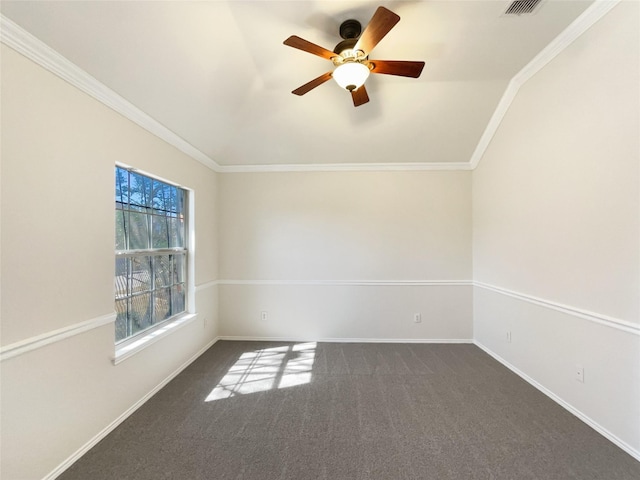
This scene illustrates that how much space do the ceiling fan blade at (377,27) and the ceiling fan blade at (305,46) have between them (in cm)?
20

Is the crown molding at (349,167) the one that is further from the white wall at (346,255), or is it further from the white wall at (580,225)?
the white wall at (580,225)

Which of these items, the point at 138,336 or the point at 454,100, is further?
the point at 454,100

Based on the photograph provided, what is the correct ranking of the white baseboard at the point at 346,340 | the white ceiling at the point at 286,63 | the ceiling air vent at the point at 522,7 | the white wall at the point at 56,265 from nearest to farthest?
the white wall at the point at 56,265, the white ceiling at the point at 286,63, the ceiling air vent at the point at 522,7, the white baseboard at the point at 346,340

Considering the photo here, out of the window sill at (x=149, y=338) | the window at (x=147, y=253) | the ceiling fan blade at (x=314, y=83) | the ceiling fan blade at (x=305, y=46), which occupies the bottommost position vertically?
the window sill at (x=149, y=338)

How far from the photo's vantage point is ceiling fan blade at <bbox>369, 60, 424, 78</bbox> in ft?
6.25

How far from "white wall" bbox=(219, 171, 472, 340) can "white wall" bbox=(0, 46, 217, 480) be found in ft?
5.88

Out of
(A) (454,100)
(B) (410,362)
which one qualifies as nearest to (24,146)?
(A) (454,100)

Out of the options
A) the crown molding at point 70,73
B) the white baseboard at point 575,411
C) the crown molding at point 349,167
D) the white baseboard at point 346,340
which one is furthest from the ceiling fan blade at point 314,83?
the white baseboard at point 575,411

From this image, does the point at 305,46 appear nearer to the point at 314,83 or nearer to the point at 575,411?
the point at 314,83

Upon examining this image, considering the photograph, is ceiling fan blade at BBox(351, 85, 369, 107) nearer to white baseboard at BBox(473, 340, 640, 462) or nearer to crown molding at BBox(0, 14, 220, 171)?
crown molding at BBox(0, 14, 220, 171)

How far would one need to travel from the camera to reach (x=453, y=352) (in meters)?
3.56

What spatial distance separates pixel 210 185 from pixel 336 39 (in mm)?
2398

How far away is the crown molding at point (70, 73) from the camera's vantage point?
4.87 ft

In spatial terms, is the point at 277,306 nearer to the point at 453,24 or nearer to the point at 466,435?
the point at 466,435
